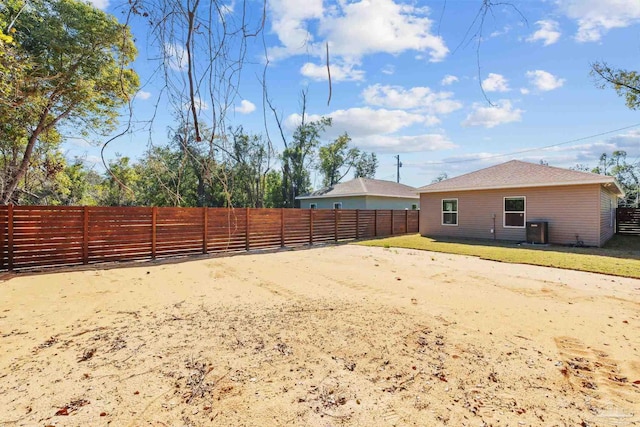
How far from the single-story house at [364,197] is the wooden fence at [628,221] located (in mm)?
9680

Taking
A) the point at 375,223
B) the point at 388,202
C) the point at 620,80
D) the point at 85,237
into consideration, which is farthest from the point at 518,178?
the point at 85,237

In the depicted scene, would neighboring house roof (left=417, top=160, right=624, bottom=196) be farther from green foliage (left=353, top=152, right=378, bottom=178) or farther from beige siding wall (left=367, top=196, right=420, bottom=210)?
green foliage (left=353, top=152, right=378, bottom=178)

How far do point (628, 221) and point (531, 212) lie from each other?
6.69 metres

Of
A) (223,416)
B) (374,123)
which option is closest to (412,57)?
(374,123)

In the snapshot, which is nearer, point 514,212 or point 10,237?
point 10,237

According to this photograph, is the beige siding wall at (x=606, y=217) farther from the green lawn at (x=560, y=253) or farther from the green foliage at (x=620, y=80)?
the green foliage at (x=620, y=80)

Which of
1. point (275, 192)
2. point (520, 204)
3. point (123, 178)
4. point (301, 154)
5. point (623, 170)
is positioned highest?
point (301, 154)

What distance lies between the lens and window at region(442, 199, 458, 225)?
566 inches

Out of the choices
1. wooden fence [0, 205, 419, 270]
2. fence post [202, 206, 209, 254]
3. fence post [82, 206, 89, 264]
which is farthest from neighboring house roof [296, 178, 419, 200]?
fence post [82, 206, 89, 264]

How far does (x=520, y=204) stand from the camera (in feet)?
40.9

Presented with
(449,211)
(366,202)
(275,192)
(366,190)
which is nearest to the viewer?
(449,211)

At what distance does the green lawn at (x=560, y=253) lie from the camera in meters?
7.54

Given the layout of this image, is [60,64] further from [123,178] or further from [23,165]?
[123,178]

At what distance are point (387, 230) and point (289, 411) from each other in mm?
14683
